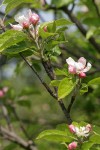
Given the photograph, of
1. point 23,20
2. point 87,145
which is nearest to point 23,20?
point 23,20

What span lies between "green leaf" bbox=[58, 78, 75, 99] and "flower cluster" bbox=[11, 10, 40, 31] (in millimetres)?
338

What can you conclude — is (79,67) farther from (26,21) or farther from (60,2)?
(60,2)

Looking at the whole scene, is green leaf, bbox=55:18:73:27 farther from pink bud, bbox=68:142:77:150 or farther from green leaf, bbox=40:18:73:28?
pink bud, bbox=68:142:77:150

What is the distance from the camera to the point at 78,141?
2082 mm

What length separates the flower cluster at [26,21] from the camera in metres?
2.16

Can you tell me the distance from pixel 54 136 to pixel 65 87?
24 cm

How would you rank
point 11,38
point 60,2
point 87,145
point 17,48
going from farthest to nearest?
1. point 60,2
2. point 17,48
3. point 11,38
4. point 87,145

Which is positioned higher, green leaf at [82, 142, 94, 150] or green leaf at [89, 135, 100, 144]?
green leaf at [82, 142, 94, 150]

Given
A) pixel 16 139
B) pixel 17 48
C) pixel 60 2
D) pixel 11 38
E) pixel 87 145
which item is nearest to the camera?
pixel 87 145

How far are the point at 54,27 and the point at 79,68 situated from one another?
0.27 metres

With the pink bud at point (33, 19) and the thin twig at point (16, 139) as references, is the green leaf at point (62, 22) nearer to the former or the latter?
the pink bud at point (33, 19)

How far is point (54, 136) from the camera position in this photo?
79.7 inches

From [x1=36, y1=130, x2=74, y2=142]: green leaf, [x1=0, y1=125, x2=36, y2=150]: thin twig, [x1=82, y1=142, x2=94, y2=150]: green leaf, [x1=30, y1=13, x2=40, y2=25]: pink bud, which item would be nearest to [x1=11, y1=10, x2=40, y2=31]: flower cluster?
[x1=30, y1=13, x2=40, y2=25]: pink bud

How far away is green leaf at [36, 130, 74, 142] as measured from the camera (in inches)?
78.5
